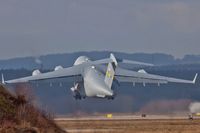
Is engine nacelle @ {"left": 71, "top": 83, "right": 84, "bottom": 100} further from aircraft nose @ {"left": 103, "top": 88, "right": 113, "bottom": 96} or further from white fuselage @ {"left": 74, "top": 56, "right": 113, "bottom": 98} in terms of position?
aircraft nose @ {"left": 103, "top": 88, "right": 113, "bottom": 96}

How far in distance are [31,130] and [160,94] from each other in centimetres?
6306

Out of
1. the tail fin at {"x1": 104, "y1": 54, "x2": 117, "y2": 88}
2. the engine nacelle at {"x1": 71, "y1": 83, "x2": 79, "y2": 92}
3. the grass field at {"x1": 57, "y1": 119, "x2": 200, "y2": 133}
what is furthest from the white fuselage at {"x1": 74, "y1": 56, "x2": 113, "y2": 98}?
the grass field at {"x1": 57, "y1": 119, "x2": 200, "y2": 133}

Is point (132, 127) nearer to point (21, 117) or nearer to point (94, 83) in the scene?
point (21, 117)

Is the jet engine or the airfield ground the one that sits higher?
the jet engine

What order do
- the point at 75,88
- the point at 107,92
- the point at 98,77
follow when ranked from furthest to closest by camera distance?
1. the point at 98,77
2. the point at 75,88
3. the point at 107,92

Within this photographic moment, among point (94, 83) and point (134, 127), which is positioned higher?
point (94, 83)

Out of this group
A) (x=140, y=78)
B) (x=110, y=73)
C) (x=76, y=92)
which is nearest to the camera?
(x=110, y=73)

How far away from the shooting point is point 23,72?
397ft

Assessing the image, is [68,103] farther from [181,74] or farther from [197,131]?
[181,74]

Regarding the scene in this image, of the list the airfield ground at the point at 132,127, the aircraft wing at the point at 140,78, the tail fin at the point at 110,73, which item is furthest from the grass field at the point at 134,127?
the aircraft wing at the point at 140,78

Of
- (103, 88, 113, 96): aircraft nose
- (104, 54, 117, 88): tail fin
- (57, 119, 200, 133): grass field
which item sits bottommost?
(57, 119, 200, 133): grass field

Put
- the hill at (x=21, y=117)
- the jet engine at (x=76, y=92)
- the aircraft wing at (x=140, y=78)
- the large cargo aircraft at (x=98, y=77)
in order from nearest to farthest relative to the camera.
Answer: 1. the hill at (x=21, y=117)
2. the jet engine at (x=76, y=92)
3. the large cargo aircraft at (x=98, y=77)
4. the aircraft wing at (x=140, y=78)

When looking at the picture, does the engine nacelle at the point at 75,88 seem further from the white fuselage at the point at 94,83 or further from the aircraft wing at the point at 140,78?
the aircraft wing at the point at 140,78

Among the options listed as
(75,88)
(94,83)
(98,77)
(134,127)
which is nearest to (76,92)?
(75,88)
